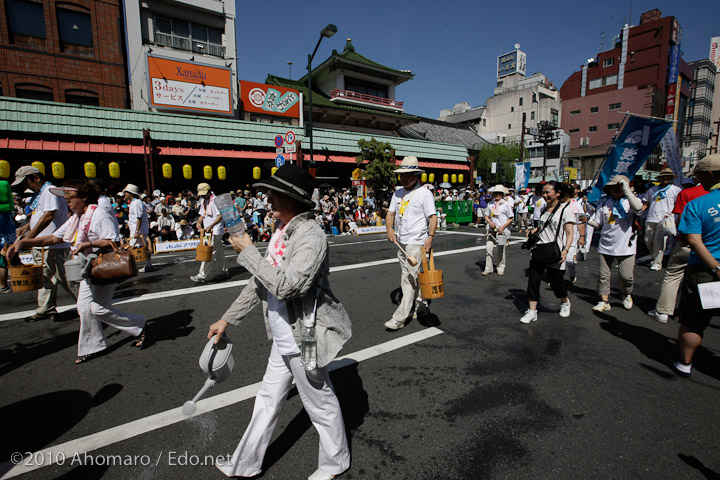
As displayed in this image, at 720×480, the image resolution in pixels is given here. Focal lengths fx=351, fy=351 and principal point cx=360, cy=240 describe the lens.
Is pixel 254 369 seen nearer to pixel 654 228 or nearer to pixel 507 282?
pixel 507 282

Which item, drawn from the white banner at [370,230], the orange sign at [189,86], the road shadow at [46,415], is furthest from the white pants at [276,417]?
the orange sign at [189,86]

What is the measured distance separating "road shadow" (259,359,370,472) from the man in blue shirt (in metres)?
3.03

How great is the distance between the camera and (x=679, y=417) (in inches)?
107

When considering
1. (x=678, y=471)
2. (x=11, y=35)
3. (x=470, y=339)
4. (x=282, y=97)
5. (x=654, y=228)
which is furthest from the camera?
(x=282, y=97)

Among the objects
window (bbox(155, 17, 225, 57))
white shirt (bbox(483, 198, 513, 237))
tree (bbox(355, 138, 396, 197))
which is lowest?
white shirt (bbox(483, 198, 513, 237))

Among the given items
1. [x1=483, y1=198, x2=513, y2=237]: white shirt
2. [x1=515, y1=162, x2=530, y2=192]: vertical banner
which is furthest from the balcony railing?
[x1=483, y1=198, x2=513, y2=237]: white shirt

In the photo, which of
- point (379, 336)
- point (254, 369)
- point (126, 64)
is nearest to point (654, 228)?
point (379, 336)

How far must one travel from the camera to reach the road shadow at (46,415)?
2477mm

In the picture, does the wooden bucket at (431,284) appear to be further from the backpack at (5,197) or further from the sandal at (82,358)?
the backpack at (5,197)

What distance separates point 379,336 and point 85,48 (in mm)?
22794

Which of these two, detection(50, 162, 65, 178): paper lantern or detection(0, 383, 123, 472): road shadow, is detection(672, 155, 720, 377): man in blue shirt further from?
detection(50, 162, 65, 178): paper lantern

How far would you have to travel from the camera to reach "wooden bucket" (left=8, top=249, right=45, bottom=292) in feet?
13.9

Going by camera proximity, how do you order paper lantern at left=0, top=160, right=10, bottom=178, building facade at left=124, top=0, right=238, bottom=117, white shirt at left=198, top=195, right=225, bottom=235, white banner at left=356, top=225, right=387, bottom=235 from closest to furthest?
white shirt at left=198, top=195, right=225, bottom=235 < paper lantern at left=0, top=160, right=10, bottom=178 < white banner at left=356, top=225, right=387, bottom=235 < building facade at left=124, top=0, right=238, bottom=117

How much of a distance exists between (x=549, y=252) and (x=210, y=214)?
6.28 meters
